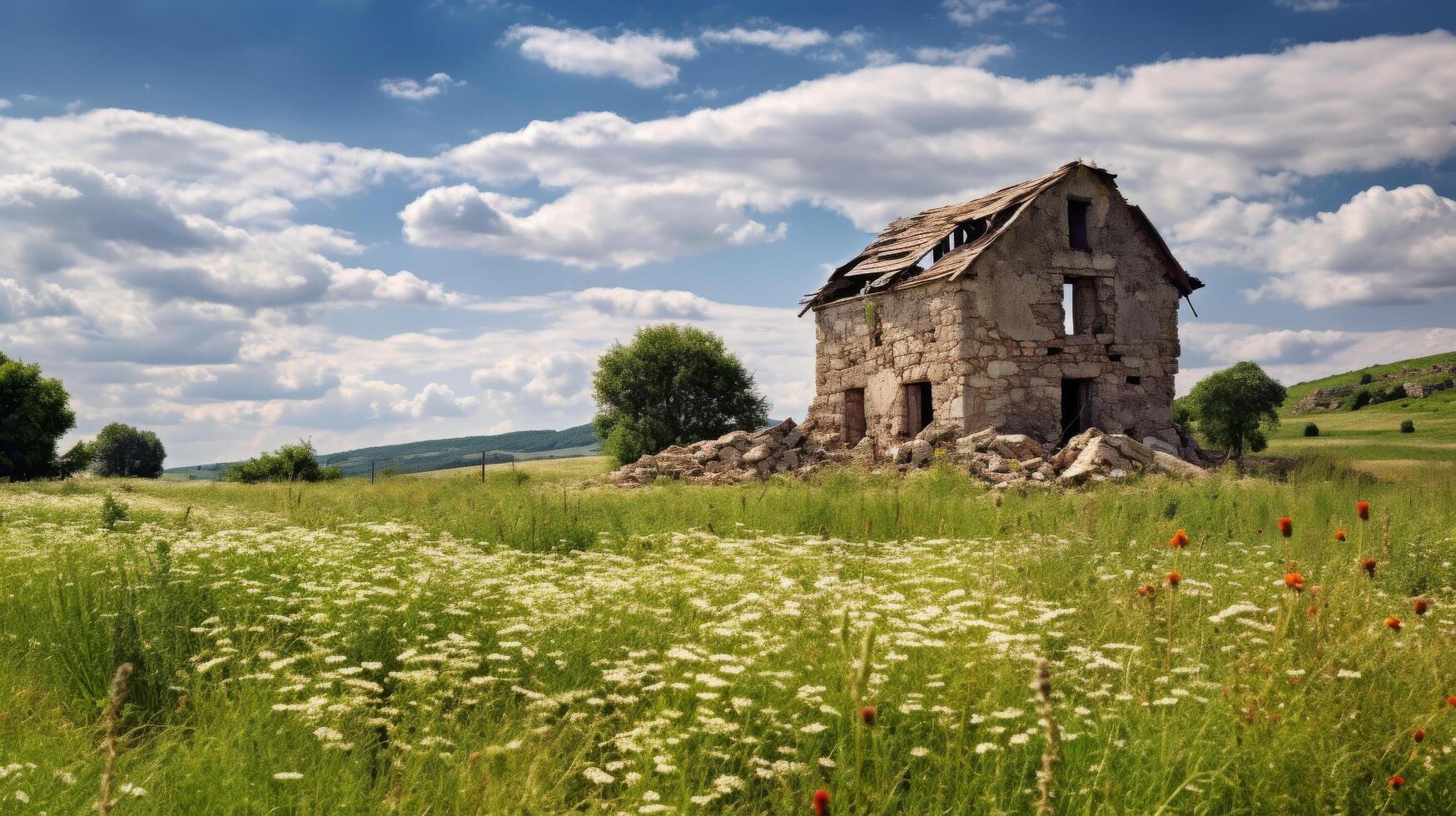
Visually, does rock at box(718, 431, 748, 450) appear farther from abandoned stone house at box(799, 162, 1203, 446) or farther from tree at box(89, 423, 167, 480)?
tree at box(89, 423, 167, 480)

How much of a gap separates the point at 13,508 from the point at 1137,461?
20.2 metres

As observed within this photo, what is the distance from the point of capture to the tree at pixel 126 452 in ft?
164

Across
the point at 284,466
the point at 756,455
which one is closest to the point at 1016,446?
the point at 756,455

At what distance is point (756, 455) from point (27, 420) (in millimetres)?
25259

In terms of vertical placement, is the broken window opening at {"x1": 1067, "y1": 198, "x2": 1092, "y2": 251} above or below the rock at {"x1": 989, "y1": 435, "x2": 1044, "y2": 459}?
above

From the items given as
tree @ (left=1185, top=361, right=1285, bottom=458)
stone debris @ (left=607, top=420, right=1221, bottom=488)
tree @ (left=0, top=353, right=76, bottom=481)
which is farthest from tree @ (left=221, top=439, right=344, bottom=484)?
tree @ (left=1185, top=361, right=1285, bottom=458)

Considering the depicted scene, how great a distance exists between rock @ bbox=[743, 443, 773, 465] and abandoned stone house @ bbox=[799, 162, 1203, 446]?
3.33 metres

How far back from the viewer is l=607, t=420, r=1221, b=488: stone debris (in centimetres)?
1791

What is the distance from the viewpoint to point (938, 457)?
62.0 feet

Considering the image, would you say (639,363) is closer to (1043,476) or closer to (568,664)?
(1043,476)

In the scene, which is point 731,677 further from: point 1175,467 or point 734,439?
point 734,439

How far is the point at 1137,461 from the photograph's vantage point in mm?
18422

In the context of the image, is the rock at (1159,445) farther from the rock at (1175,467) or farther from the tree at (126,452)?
the tree at (126,452)

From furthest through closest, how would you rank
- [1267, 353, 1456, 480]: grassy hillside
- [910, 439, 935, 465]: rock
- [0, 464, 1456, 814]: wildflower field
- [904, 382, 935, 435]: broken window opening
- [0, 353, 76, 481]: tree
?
[0, 353, 76, 481]: tree → [1267, 353, 1456, 480]: grassy hillside → [904, 382, 935, 435]: broken window opening → [910, 439, 935, 465]: rock → [0, 464, 1456, 814]: wildflower field
